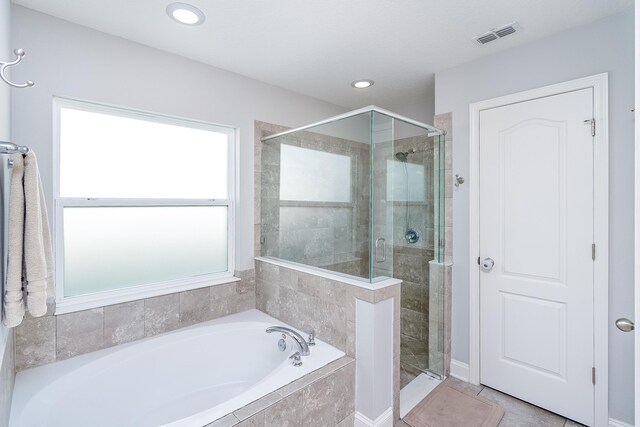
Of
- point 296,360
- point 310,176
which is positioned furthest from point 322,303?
point 310,176

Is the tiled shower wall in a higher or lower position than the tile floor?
higher

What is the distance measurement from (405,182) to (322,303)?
3.91 feet

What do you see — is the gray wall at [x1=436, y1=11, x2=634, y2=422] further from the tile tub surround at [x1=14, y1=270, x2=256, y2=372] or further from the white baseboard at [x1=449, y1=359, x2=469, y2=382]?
the tile tub surround at [x1=14, y1=270, x2=256, y2=372]

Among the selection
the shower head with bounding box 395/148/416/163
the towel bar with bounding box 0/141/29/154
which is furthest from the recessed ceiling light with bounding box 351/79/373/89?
the towel bar with bounding box 0/141/29/154

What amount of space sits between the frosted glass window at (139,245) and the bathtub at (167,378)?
0.45m

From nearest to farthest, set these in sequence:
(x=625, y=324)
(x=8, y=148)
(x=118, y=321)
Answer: (x=625, y=324), (x=8, y=148), (x=118, y=321)

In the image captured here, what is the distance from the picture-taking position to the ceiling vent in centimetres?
193

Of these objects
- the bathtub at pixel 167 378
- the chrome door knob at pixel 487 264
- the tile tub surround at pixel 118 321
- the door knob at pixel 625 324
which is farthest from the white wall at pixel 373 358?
the tile tub surround at pixel 118 321

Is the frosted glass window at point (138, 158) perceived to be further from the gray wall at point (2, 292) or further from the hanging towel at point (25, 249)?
the hanging towel at point (25, 249)

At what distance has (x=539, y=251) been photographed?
6.97 ft

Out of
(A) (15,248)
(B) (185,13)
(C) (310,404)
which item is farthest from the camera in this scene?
(B) (185,13)

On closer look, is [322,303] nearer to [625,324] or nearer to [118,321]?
[118,321]

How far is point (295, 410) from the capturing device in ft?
5.24

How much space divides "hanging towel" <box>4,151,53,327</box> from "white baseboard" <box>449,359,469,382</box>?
2679 millimetres
